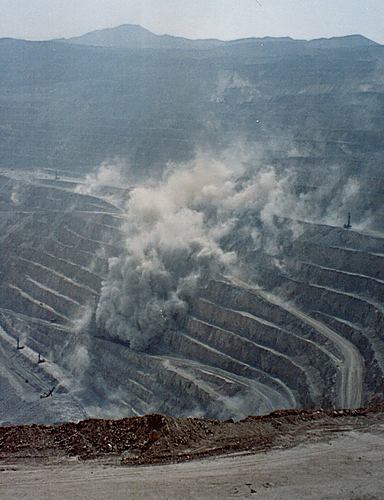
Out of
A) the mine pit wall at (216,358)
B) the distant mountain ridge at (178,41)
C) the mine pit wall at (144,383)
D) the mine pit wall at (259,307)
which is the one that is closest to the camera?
the mine pit wall at (216,358)

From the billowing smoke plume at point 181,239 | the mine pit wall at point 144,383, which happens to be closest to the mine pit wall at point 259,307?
the billowing smoke plume at point 181,239

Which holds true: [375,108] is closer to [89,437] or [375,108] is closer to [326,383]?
[326,383]

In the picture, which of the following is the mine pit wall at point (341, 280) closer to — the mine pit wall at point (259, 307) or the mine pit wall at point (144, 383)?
the mine pit wall at point (259, 307)

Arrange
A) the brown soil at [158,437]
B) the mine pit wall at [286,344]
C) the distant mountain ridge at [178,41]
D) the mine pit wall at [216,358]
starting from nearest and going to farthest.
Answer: the brown soil at [158,437] < the mine pit wall at [286,344] < the mine pit wall at [216,358] < the distant mountain ridge at [178,41]

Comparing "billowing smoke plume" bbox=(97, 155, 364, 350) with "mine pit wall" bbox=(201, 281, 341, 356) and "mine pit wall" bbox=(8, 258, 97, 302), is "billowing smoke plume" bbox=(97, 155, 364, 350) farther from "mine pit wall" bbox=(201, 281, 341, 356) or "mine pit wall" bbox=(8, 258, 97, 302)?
"mine pit wall" bbox=(8, 258, 97, 302)

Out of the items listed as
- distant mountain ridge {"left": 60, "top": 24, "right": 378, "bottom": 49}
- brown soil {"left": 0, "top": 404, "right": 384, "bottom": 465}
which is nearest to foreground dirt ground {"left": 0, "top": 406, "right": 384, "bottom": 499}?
brown soil {"left": 0, "top": 404, "right": 384, "bottom": 465}
